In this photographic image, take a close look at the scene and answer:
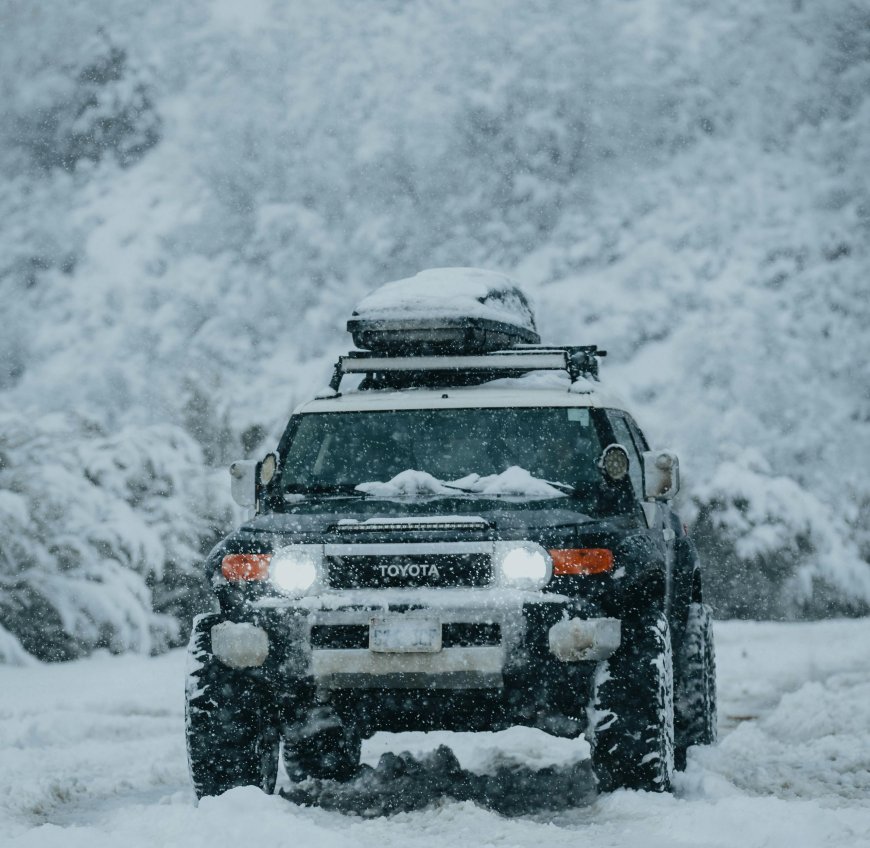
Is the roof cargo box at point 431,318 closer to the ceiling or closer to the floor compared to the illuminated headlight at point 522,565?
closer to the ceiling

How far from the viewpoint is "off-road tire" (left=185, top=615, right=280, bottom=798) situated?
6504 millimetres

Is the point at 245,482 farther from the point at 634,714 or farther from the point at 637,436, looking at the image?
the point at 637,436

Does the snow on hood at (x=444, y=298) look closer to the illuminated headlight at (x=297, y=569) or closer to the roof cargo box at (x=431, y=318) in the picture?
the roof cargo box at (x=431, y=318)

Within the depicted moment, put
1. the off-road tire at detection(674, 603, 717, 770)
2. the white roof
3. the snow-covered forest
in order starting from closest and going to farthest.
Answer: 1. the white roof
2. the off-road tire at detection(674, 603, 717, 770)
3. the snow-covered forest

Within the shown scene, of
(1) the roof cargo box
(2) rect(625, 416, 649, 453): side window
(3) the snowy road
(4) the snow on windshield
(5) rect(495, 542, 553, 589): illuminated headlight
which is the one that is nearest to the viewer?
(3) the snowy road

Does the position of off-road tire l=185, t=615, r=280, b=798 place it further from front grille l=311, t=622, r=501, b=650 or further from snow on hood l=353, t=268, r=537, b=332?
snow on hood l=353, t=268, r=537, b=332

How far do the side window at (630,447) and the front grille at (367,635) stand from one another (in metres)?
1.79

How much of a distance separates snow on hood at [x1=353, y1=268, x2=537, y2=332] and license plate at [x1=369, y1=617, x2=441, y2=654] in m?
2.05

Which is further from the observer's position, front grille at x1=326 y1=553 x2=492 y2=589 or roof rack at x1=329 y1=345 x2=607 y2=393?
roof rack at x1=329 y1=345 x2=607 y2=393

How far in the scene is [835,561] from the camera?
22766 mm

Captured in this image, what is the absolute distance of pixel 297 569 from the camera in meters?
6.43

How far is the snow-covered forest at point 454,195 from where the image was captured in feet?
141

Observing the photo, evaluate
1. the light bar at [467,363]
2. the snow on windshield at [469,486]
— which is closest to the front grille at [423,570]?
the snow on windshield at [469,486]

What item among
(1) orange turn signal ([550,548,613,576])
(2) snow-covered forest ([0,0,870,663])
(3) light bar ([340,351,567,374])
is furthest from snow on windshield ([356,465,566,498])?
(2) snow-covered forest ([0,0,870,663])
